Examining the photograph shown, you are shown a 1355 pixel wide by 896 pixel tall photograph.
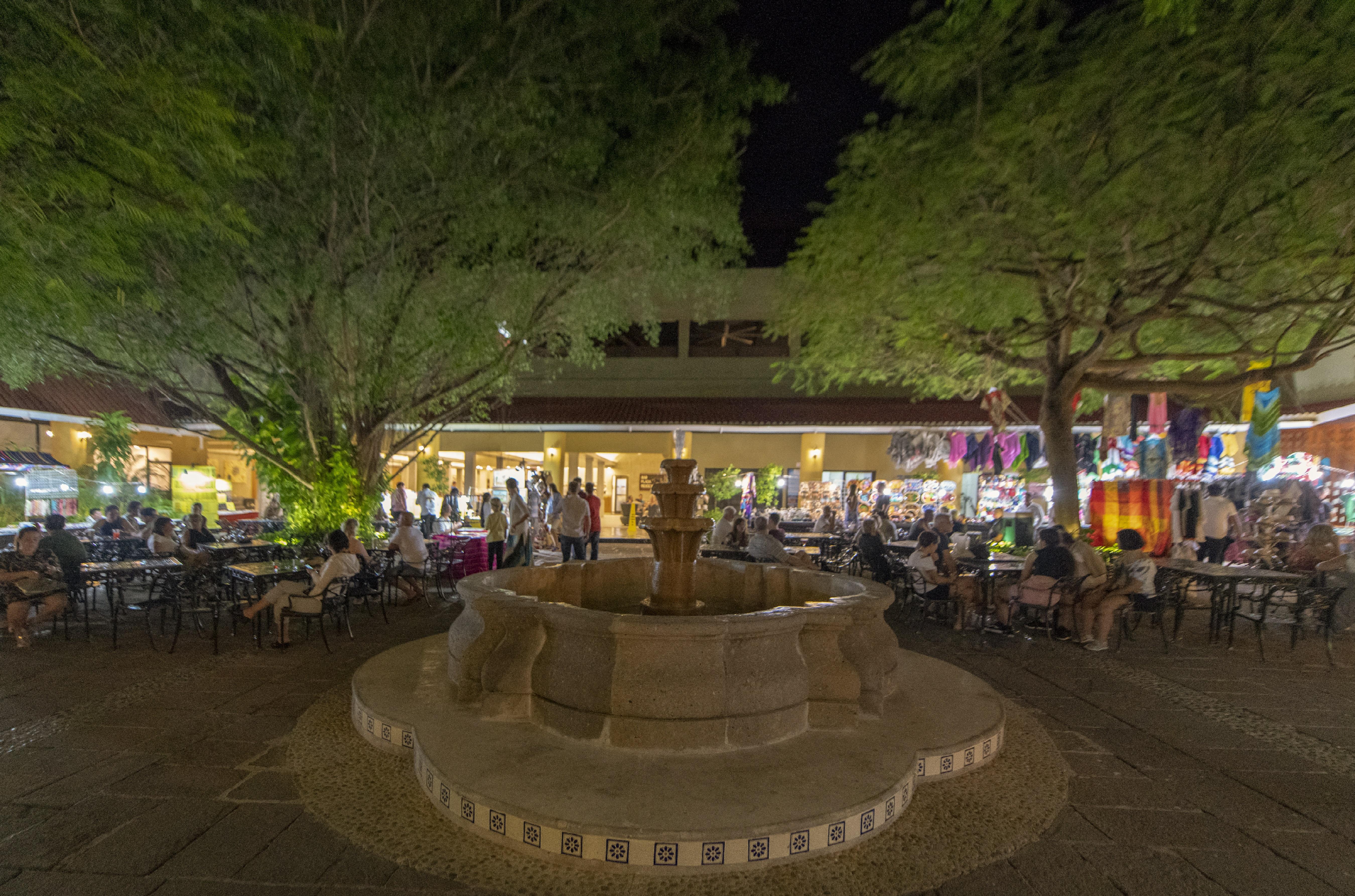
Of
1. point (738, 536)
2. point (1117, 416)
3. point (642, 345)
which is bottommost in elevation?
point (738, 536)

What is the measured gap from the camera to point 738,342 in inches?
720

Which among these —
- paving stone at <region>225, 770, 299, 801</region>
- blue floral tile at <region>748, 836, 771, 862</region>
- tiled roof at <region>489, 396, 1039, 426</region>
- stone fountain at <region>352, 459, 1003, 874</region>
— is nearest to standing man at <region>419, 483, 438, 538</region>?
tiled roof at <region>489, 396, 1039, 426</region>

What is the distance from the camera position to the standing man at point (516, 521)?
9.53 metres

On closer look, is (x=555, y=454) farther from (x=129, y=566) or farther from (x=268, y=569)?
(x=129, y=566)

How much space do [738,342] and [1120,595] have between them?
12.5 meters

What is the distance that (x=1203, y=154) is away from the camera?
722cm

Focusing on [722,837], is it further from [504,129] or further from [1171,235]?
[1171,235]

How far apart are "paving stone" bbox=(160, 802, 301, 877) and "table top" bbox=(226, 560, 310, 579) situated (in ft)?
12.9

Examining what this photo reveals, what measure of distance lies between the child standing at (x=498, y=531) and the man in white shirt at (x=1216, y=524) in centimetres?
1156

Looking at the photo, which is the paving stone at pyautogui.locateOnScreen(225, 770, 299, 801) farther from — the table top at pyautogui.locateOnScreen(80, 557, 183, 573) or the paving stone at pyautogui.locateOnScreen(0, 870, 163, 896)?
the table top at pyautogui.locateOnScreen(80, 557, 183, 573)

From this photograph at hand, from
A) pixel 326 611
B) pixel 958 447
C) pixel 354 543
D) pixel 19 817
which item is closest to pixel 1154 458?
pixel 958 447

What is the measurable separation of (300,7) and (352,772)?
679cm

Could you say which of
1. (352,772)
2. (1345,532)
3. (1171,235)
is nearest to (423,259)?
(352,772)

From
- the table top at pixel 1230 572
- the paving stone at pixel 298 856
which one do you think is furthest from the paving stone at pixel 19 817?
the table top at pixel 1230 572
